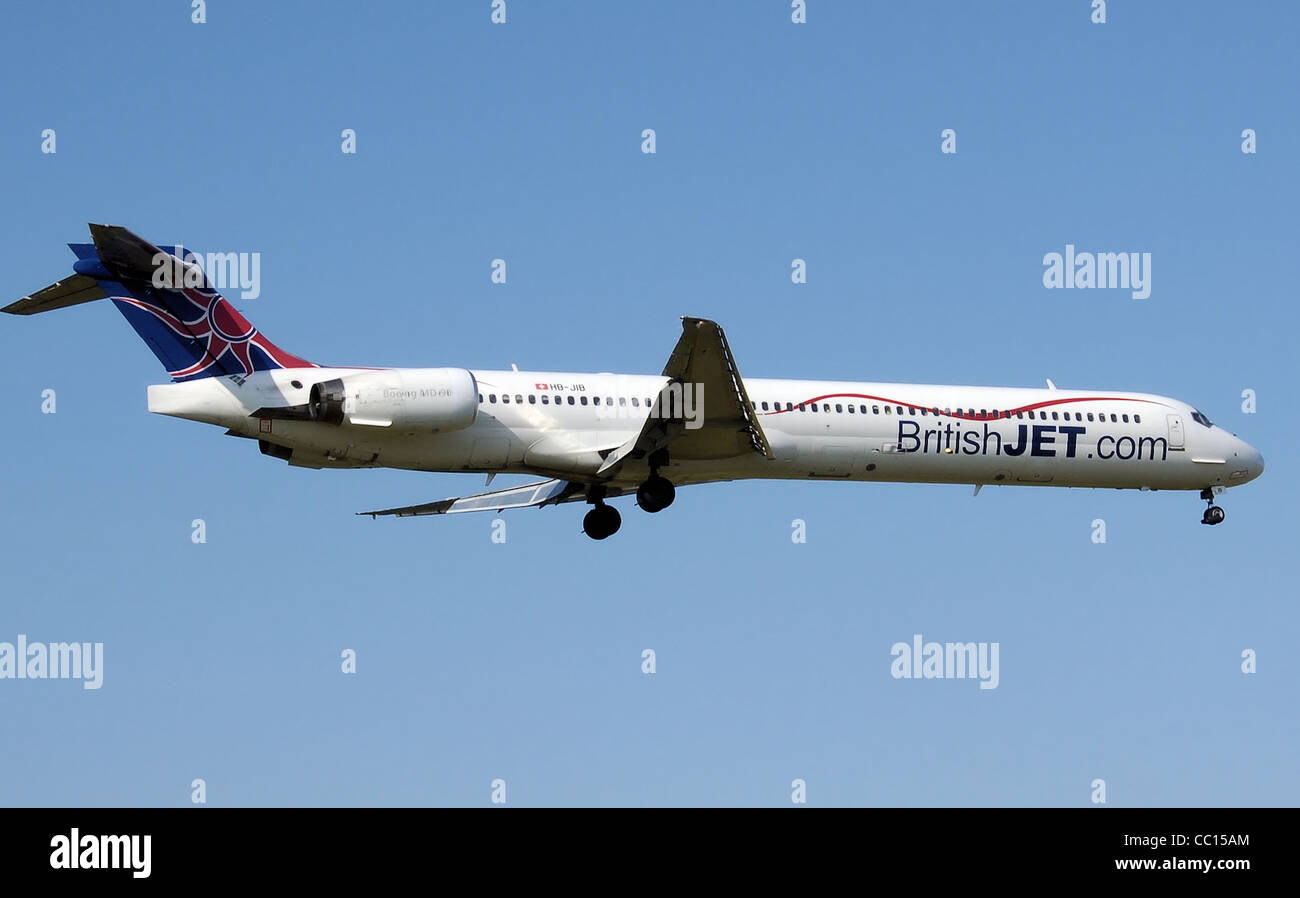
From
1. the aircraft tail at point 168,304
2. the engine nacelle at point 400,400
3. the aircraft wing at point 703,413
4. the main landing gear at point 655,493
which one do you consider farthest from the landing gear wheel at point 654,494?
the aircraft tail at point 168,304

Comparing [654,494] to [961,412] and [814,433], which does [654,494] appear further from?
[961,412]

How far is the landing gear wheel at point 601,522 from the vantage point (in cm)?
2994

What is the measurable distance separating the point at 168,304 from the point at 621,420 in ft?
24.6

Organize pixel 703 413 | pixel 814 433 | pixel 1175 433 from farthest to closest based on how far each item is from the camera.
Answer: pixel 1175 433, pixel 814 433, pixel 703 413

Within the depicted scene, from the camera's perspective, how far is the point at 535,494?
102 feet

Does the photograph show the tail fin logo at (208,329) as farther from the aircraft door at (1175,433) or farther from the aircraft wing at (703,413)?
the aircraft door at (1175,433)

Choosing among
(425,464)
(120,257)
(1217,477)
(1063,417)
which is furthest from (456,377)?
(1217,477)

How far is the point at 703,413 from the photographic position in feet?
88.9

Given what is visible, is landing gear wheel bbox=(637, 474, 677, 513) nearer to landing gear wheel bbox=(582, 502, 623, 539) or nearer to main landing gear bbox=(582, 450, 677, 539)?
main landing gear bbox=(582, 450, 677, 539)

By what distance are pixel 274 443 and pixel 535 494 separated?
6233 millimetres

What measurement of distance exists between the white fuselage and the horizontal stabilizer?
1.83m

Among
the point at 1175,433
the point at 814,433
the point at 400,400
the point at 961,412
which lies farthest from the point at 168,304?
the point at 1175,433

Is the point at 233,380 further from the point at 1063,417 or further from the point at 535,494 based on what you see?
the point at 1063,417

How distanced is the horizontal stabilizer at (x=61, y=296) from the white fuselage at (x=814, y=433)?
1833mm
